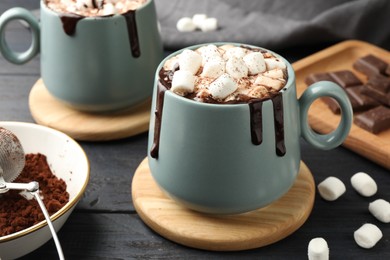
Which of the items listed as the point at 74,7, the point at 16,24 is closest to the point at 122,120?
the point at 74,7

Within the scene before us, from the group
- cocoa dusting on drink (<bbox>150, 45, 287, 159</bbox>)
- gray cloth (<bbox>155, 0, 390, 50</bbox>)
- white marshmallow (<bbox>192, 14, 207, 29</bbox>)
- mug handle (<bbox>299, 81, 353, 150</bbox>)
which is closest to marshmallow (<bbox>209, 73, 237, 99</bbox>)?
cocoa dusting on drink (<bbox>150, 45, 287, 159</bbox>)

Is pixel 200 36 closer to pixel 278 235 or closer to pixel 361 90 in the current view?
pixel 361 90

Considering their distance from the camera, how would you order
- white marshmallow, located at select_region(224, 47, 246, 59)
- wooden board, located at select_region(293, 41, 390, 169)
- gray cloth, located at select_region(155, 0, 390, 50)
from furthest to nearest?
gray cloth, located at select_region(155, 0, 390, 50) < wooden board, located at select_region(293, 41, 390, 169) < white marshmallow, located at select_region(224, 47, 246, 59)

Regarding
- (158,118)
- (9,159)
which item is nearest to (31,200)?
(9,159)

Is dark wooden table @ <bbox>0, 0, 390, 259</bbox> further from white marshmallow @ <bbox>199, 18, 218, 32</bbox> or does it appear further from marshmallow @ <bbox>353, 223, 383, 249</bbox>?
white marshmallow @ <bbox>199, 18, 218, 32</bbox>

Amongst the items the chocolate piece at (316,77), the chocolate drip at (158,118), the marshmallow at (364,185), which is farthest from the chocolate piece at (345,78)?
the chocolate drip at (158,118)

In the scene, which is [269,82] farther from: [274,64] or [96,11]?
[96,11]
